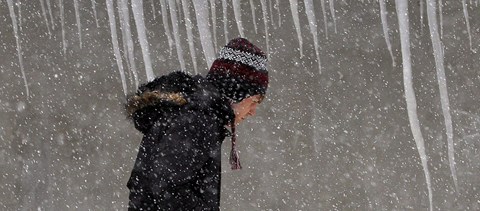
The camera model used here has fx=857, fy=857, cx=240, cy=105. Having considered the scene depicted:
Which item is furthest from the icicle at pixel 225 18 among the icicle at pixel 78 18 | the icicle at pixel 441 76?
the icicle at pixel 441 76

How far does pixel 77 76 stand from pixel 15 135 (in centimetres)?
54

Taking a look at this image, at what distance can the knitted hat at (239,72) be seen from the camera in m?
2.74

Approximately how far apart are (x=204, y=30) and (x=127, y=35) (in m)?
0.48

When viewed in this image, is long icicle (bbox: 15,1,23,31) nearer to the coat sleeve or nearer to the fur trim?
the fur trim

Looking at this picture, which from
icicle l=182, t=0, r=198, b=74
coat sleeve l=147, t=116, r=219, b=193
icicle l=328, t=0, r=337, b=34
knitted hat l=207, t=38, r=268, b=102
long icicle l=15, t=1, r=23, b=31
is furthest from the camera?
long icicle l=15, t=1, r=23, b=31

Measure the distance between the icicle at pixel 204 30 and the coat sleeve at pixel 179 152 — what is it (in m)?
2.63

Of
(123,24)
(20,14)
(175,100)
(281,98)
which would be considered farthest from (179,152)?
(20,14)

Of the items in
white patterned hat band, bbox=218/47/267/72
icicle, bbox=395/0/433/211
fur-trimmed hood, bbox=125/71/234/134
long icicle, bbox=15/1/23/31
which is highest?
long icicle, bbox=15/1/23/31

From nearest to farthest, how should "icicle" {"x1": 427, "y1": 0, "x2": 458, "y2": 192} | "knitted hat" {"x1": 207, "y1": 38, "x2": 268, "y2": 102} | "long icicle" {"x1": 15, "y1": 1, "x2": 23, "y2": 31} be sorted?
"knitted hat" {"x1": 207, "y1": 38, "x2": 268, "y2": 102}, "icicle" {"x1": 427, "y1": 0, "x2": 458, "y2": 192}, "long icicle" {"x1": 15, "y1": 1, "x2": 23, "y2": 31}

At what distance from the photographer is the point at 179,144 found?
250 centimetres

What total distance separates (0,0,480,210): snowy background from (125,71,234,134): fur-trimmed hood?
8.12ft

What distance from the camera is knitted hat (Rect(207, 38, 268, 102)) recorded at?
8.98 ft

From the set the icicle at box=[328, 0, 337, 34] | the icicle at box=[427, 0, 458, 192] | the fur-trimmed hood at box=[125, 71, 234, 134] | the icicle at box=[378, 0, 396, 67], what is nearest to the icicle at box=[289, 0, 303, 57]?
the icicle at box=[328, 0, 337, 34]

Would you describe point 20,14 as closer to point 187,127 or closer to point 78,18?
point 78,18
